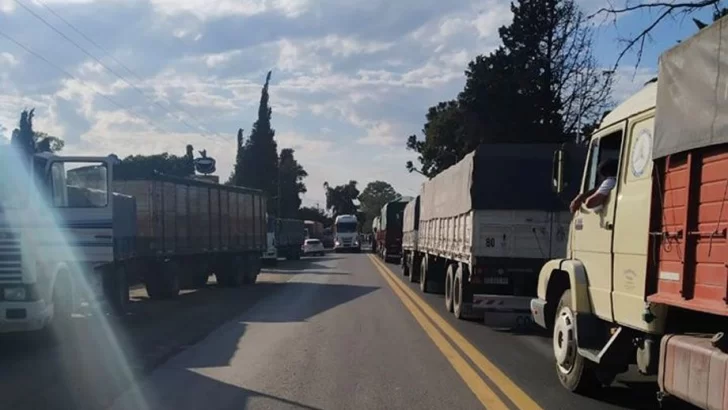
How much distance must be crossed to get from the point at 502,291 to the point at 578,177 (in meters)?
2.40

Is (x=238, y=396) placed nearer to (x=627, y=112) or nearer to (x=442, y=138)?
(x=627, y=112)

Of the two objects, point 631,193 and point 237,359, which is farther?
point 237,359

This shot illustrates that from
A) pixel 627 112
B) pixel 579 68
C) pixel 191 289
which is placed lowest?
pixel 191 289

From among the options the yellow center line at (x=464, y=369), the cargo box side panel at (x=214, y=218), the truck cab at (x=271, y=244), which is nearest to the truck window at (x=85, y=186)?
the yellow center line at (x=464, y=369)

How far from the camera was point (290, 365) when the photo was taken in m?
10.4

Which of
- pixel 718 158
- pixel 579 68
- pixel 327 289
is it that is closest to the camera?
pixel 718 158

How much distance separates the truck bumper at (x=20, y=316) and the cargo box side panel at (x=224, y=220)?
49.0 feet

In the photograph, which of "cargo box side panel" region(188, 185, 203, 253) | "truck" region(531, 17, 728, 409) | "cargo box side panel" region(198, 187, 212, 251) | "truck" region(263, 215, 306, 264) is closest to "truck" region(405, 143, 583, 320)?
"truck" region(531, 17, 728, 409)

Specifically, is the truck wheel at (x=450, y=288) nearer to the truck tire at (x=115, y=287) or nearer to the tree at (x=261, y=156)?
the truck tire at (x=115, y=287)

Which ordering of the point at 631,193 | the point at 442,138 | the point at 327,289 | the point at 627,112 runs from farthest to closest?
the point at 442,138, the point at 327,289, the point at 627,112, the point at 631,193

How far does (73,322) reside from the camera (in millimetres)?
14922

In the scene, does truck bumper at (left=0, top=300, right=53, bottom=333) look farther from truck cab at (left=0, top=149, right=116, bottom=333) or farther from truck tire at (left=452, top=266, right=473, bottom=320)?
truck tire at (left=452, top=266, right=473, bottom=320)

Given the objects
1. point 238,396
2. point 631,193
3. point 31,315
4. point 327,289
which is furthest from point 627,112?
point 327,289

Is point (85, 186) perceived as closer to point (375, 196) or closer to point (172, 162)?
point (172, 162)
